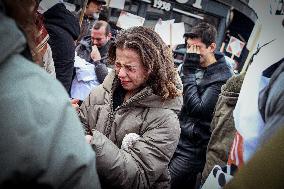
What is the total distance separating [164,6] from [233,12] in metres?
4.21

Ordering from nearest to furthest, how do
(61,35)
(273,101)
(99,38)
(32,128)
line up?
(32,128)
(273,101)
(61,35)
(99,38)

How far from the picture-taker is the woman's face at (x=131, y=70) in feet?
6.98

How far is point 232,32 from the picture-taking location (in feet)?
42.9

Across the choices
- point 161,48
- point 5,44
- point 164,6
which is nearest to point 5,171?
point 5,44

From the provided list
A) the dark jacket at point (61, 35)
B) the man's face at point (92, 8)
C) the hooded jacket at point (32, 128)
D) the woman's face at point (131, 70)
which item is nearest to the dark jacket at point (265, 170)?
the hooded jacket at point (32, 128)

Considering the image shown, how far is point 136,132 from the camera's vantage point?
6.56 ft

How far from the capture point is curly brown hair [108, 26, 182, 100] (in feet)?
6.82

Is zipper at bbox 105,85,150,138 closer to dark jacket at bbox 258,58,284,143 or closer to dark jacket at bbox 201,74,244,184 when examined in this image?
dark jacket at bbox 201,74,244,184

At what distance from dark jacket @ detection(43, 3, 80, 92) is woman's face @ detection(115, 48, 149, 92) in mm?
689

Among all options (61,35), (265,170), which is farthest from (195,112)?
(265,170)

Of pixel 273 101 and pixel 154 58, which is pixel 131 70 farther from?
pixel 273 101

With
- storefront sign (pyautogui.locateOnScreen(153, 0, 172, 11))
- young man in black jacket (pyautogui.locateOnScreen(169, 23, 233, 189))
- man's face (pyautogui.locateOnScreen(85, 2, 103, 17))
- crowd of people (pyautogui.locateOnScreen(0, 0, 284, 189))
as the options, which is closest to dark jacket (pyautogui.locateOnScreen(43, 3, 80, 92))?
crowd of people (pyautogui.locateOnScreen(0, 0, 284, 189))

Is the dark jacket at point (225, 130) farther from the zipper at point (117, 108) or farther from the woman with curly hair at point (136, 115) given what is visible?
the zipper at point (117, 108)

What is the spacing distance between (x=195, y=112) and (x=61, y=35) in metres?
1.37
